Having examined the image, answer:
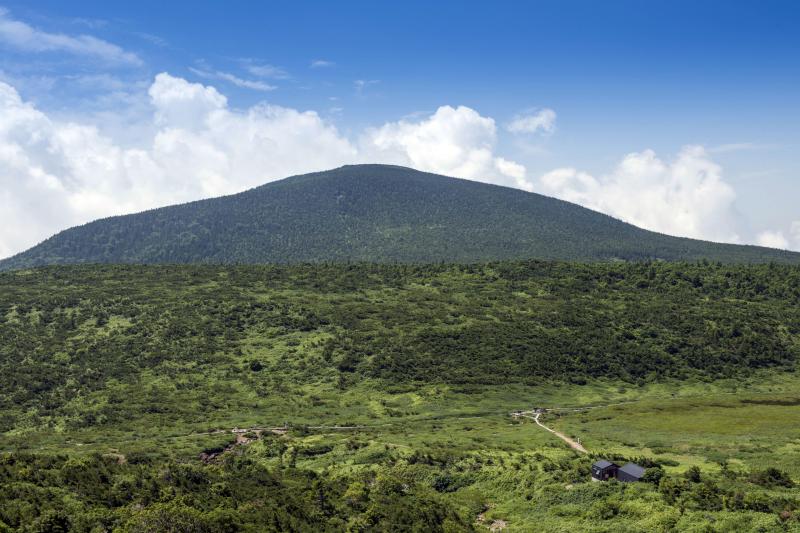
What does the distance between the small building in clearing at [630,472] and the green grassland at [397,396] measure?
143 cm

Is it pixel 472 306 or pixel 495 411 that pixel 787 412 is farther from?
pixel 472 306

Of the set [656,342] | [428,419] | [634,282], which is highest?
[634,282]

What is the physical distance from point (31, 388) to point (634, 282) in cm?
13558

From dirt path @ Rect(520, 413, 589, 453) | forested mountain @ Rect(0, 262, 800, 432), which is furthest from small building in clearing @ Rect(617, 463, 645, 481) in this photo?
forested mountain @ Rect(0, 262, 800, 432)

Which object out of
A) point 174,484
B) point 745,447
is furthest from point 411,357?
point 174,484

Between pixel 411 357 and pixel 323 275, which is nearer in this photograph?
pixel 411 357

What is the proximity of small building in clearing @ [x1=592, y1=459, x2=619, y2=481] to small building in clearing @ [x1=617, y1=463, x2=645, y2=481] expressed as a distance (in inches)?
19.3

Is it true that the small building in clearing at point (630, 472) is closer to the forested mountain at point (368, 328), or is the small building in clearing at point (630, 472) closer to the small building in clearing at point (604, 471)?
the small building in clearing at point (604, 471)

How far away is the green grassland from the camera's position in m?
46.0

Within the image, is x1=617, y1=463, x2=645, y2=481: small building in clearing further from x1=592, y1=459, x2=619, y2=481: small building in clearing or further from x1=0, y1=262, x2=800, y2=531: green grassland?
x1=0, y1=262, x2=800, y2=531: green grassland

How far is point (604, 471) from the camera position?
52.0 metres

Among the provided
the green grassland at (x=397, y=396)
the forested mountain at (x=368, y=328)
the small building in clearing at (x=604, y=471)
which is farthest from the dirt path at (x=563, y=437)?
the forested mountain at (x=368, y=328)

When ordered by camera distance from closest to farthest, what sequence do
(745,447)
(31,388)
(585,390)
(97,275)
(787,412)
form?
(745,447) < (787,412) < (31,388) < (585,390) < (97,275)

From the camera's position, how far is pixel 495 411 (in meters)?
91.3
